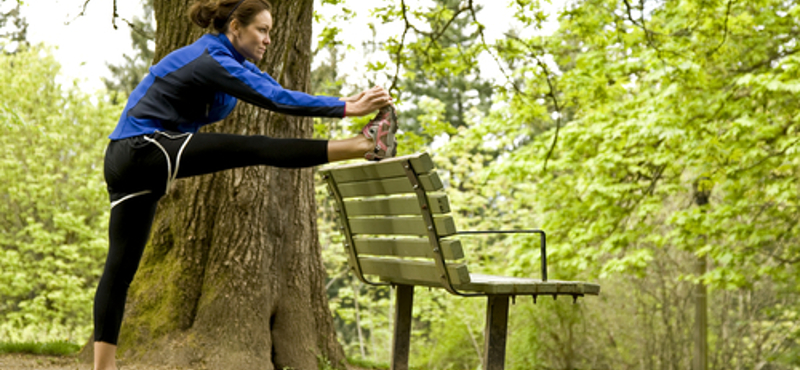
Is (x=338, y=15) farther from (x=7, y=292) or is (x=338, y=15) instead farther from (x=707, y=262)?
(x=7, y=292)

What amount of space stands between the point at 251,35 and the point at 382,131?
0.61m

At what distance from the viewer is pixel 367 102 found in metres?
2.39

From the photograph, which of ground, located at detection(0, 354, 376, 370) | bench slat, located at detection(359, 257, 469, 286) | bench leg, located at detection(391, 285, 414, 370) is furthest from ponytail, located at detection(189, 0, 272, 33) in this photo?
ground, located at detection(0, 354, 376, 370)

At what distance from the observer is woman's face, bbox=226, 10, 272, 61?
8.52 ft

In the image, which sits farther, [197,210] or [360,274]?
[197,210]

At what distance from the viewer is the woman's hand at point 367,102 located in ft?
7.79

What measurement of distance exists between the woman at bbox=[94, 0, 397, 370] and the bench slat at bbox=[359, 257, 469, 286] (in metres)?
0.54

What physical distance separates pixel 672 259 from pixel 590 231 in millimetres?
3896

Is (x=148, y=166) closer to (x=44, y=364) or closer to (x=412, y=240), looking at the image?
(x=412, y=240)

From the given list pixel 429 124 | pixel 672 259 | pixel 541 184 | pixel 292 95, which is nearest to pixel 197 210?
pixel 292 95

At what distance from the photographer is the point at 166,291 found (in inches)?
154

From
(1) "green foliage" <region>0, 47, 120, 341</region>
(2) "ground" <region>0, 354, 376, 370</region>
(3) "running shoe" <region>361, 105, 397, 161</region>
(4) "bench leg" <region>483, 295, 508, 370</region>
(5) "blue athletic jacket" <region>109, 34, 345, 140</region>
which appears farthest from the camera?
(1) "green foliage" <region>0, 47, 120, 341</region>

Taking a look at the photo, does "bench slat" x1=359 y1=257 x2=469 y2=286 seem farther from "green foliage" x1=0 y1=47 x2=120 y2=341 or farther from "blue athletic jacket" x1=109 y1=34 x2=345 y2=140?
"green foliage" x1=0 y1=47 x2=120 y2=341

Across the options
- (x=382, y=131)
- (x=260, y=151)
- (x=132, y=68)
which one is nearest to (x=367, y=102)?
(x=382, y=131)
